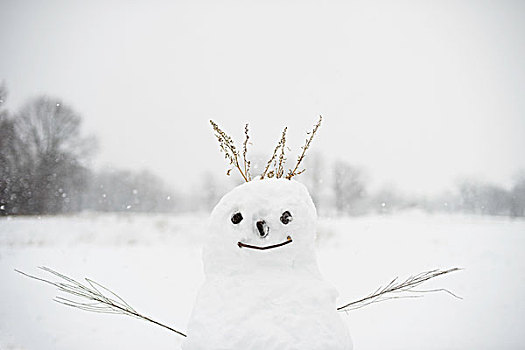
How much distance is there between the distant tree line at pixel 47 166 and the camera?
35.3ft

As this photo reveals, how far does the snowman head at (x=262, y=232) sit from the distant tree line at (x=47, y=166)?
1090 cm

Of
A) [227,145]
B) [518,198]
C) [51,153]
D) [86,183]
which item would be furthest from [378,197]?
[227,145]

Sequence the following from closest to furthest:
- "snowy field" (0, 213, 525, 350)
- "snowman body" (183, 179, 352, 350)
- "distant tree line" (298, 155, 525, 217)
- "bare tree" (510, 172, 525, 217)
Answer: "snowman body" (183, 179, 352, 350)
"snowy field" (0, 213, 525, 350)
"bare tree" (510, 172, 525, 217)
"distant tree line" (298, 155, 525, 217)

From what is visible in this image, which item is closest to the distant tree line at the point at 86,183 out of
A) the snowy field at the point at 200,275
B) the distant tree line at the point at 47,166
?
the distant tree line at the point at 47,166

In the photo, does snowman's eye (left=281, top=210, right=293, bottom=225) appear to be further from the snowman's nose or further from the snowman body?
the snowman's nose

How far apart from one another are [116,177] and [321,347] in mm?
18026

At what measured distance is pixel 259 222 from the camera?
1.66 meters

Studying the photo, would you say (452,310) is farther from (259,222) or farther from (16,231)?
(16,231)

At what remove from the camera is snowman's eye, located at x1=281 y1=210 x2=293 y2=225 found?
5.59 feet

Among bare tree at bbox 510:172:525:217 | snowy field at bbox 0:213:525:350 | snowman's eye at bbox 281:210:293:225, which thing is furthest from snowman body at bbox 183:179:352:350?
bare tree at bbox 510:172:525:217

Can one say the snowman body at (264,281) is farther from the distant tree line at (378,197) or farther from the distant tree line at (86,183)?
the distant tree line at (378,197)

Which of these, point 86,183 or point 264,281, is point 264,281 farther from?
point 86,183

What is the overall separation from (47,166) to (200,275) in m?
8.82

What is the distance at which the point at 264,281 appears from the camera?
1.68m
